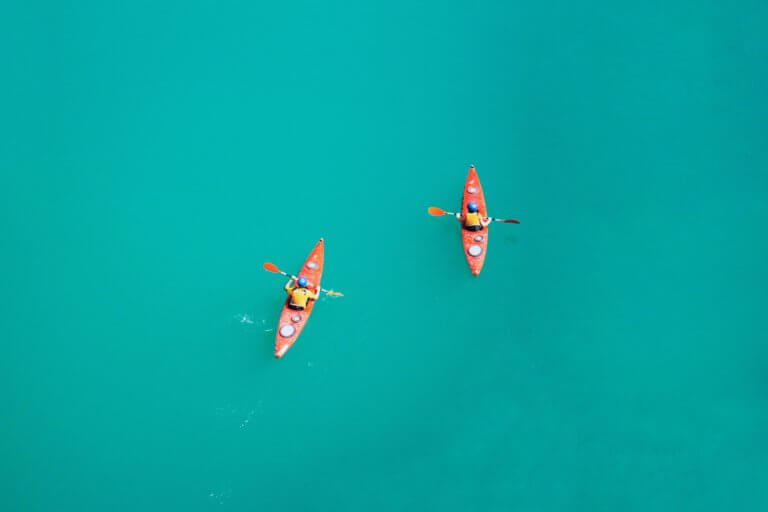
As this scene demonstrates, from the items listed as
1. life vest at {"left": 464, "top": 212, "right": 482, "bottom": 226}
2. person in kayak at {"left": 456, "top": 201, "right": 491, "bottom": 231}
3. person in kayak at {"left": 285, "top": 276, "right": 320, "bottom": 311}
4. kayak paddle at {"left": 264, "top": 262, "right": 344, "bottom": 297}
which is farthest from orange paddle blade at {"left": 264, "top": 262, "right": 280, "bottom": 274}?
life vest at {"left": 464, "top": 212, "right": 482, "bottom": 226}

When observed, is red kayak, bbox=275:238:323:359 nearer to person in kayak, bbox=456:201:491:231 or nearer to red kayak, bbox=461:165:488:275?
red kayak, bbox=461:165:488:275

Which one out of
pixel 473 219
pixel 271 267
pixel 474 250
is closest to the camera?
pixel 271 267

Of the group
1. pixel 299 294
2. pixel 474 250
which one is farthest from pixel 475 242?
pixel 299 294

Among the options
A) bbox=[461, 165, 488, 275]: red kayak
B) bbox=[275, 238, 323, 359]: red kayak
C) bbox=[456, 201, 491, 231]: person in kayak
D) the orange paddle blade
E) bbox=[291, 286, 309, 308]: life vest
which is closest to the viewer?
bbox=[275, 238, 323, 359]: red kayak

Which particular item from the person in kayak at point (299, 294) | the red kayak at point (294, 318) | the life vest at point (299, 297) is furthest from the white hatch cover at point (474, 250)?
the life vest at point (299, 297)

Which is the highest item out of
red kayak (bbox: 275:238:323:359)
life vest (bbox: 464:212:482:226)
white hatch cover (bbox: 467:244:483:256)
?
life vest (bbox: 464:212:482:226)

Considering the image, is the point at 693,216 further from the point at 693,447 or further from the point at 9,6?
the point at 9,6

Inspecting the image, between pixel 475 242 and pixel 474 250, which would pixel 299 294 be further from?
pixel 475 242
